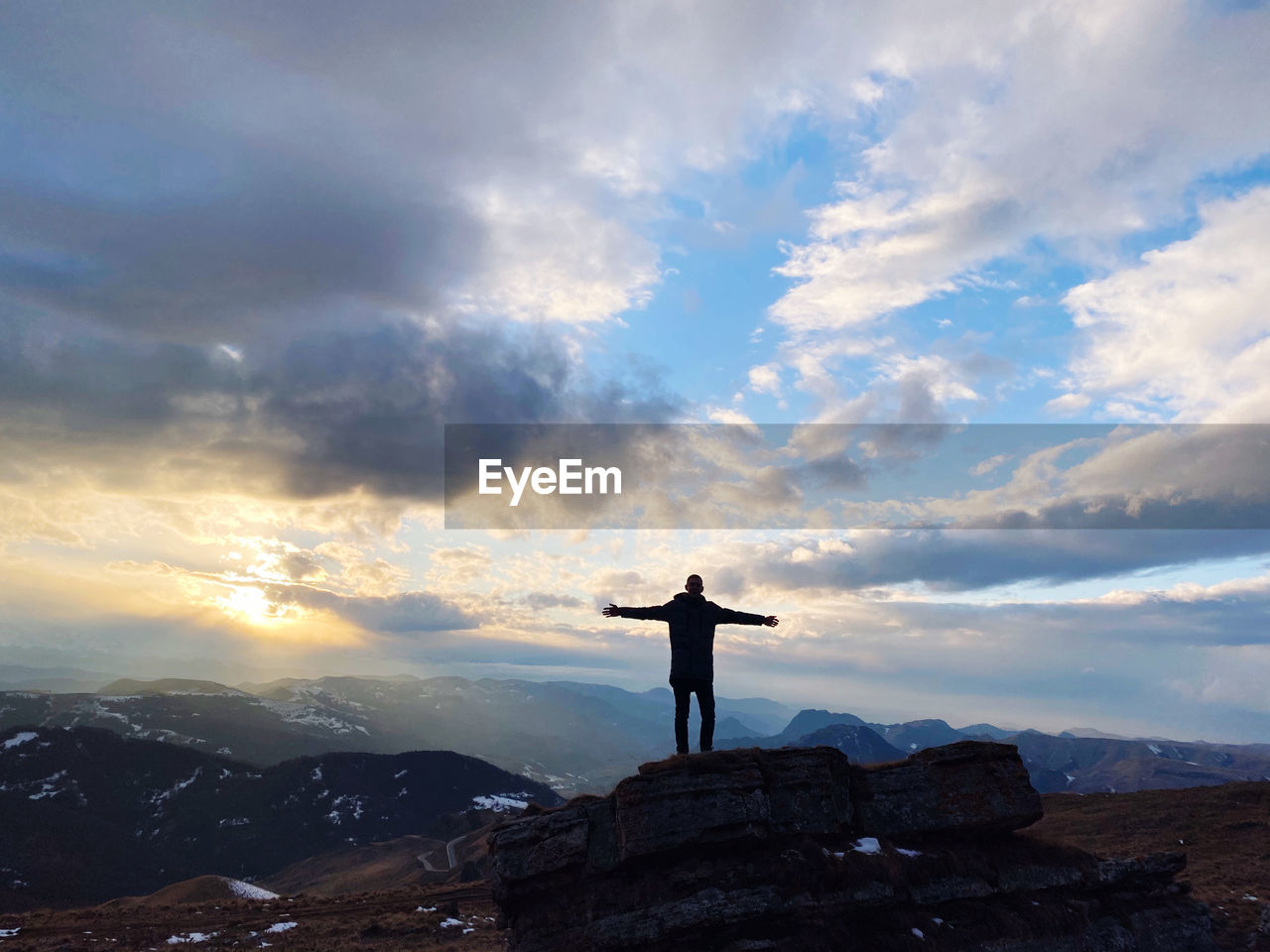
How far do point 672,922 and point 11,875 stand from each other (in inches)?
6913

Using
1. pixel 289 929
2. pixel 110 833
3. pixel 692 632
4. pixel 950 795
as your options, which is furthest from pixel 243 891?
pixel 110 833

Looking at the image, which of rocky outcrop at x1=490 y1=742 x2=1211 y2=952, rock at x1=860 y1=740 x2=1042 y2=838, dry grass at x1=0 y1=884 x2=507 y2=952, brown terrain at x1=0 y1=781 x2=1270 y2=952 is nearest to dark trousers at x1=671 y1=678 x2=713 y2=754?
rocky outcrop at x1=490 y1=742 x2=1211 y2=952

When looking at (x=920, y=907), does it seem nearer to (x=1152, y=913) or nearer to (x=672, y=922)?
(x=672, y=922)

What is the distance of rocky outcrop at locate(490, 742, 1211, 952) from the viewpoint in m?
16.9

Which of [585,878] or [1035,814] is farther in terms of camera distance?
[1035,814]

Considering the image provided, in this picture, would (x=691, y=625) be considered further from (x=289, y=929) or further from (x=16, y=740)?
(x=16, y=740)

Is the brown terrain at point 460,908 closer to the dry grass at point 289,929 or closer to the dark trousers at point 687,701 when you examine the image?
the dry grass at point 289,929

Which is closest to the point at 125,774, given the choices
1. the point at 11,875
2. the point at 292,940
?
the point at 11,875

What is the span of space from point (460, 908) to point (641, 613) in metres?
→ 35.5

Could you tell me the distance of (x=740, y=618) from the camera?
19.6 meters

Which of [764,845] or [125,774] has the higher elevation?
[764,845]

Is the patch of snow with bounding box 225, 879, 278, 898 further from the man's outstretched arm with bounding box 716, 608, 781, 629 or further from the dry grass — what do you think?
the man's outstretched arm with bounding box 716, 608, 781, 629

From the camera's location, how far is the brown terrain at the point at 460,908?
29438 millimetres

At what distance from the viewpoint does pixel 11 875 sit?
413 feet
